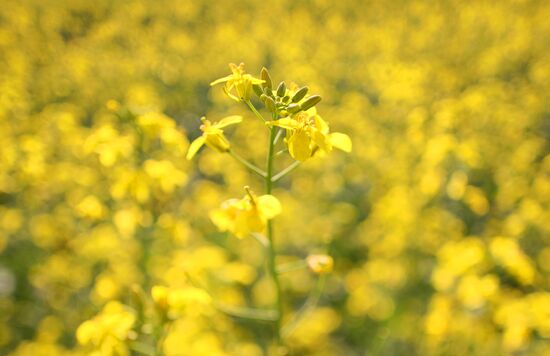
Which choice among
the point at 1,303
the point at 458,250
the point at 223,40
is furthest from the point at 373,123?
the point at 1,303

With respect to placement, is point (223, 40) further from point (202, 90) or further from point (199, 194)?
point (199, 194)

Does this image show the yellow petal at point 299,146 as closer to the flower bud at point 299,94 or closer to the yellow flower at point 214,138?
the flower bud at point 299,94

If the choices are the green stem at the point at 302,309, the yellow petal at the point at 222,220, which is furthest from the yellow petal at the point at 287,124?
the green stem at the point at 302,309

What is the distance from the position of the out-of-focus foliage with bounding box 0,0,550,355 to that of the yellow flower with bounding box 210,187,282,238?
0.31m

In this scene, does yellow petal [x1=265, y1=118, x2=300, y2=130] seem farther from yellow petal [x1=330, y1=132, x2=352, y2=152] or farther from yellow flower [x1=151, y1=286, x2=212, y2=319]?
yellow flower [x1=151, y1=286, x2=212, y2=319]

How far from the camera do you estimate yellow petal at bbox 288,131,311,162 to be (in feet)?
4.12

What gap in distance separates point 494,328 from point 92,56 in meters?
6.47

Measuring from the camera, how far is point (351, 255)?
14.1 feet

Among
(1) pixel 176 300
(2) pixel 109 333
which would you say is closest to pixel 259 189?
(1) pixel 176 300

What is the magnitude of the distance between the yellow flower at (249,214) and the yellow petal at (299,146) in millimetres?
131

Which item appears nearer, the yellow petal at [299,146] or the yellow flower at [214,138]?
the yellow petal at [299,146]

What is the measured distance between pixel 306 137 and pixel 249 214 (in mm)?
257

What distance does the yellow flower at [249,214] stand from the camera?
1.28 meters

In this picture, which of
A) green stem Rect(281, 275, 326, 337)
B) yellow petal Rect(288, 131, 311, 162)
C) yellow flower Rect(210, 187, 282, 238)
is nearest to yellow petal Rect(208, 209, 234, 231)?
yellow flower Rect(210, 187, 282, 238)
